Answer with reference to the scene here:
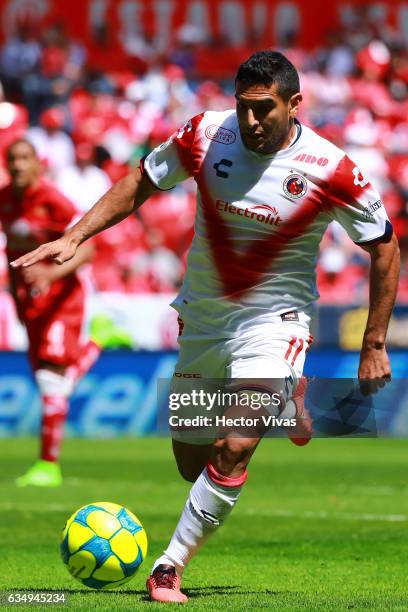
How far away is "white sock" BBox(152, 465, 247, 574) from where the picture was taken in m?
6.13

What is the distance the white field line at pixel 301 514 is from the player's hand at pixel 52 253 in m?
4.06

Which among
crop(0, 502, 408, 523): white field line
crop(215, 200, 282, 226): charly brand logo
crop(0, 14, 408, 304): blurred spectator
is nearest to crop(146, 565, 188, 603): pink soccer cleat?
crop(215, 200, 282, 226): charly brand logo

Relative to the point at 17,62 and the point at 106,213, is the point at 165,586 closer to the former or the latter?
the point at 106,213

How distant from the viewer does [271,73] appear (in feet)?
20.4

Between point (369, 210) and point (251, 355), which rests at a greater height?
point (369, 210)

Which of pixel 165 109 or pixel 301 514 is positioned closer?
pixel 301 514

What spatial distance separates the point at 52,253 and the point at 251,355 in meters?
1.11

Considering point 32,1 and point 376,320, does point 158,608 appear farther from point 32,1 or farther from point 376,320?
point 32,1

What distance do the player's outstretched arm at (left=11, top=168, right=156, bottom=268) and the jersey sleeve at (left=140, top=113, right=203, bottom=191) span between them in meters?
0.05

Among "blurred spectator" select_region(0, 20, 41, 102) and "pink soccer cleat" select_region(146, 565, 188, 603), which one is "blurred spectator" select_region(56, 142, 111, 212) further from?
"pink soccer cleat" select_region(146, 565, 188, 603)

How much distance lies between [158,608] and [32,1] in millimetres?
21365

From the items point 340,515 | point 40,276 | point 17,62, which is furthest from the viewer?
point 17,62

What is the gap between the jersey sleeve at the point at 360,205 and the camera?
635cm

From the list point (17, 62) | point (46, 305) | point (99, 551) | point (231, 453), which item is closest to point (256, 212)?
point (231, 453)
